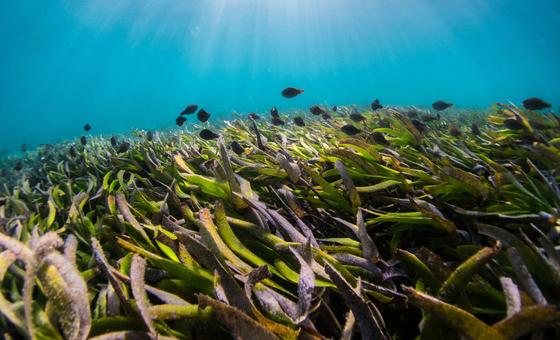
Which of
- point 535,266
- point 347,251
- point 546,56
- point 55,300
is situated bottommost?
point 535,266

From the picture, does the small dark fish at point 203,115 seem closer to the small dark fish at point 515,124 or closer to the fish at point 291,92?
the fish at point 291,92

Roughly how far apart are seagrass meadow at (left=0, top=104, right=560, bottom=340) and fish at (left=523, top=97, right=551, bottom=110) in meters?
2.31

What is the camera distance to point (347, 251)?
4.52 feet

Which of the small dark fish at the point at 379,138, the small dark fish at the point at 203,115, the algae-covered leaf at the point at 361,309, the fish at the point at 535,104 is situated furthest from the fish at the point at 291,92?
the algae-covered leaf at the point at 361,309

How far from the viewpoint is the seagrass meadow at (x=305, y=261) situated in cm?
86

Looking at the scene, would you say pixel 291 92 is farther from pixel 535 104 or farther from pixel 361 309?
pixel 361 309

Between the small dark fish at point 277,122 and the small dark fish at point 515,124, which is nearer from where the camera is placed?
the small dark fish at point 515,124

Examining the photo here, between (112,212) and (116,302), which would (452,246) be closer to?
(116,302)

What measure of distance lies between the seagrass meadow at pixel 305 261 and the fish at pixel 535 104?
231 cm

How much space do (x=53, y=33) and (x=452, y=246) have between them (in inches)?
4126

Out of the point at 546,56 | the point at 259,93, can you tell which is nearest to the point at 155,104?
the point at 259,93

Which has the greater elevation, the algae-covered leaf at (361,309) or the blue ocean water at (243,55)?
the blue ocean water at (243,55)

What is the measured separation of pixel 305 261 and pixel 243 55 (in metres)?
140

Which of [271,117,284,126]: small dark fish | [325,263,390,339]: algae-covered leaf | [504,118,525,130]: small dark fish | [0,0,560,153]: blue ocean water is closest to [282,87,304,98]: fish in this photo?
[271,117,284,126]: small dark fish
